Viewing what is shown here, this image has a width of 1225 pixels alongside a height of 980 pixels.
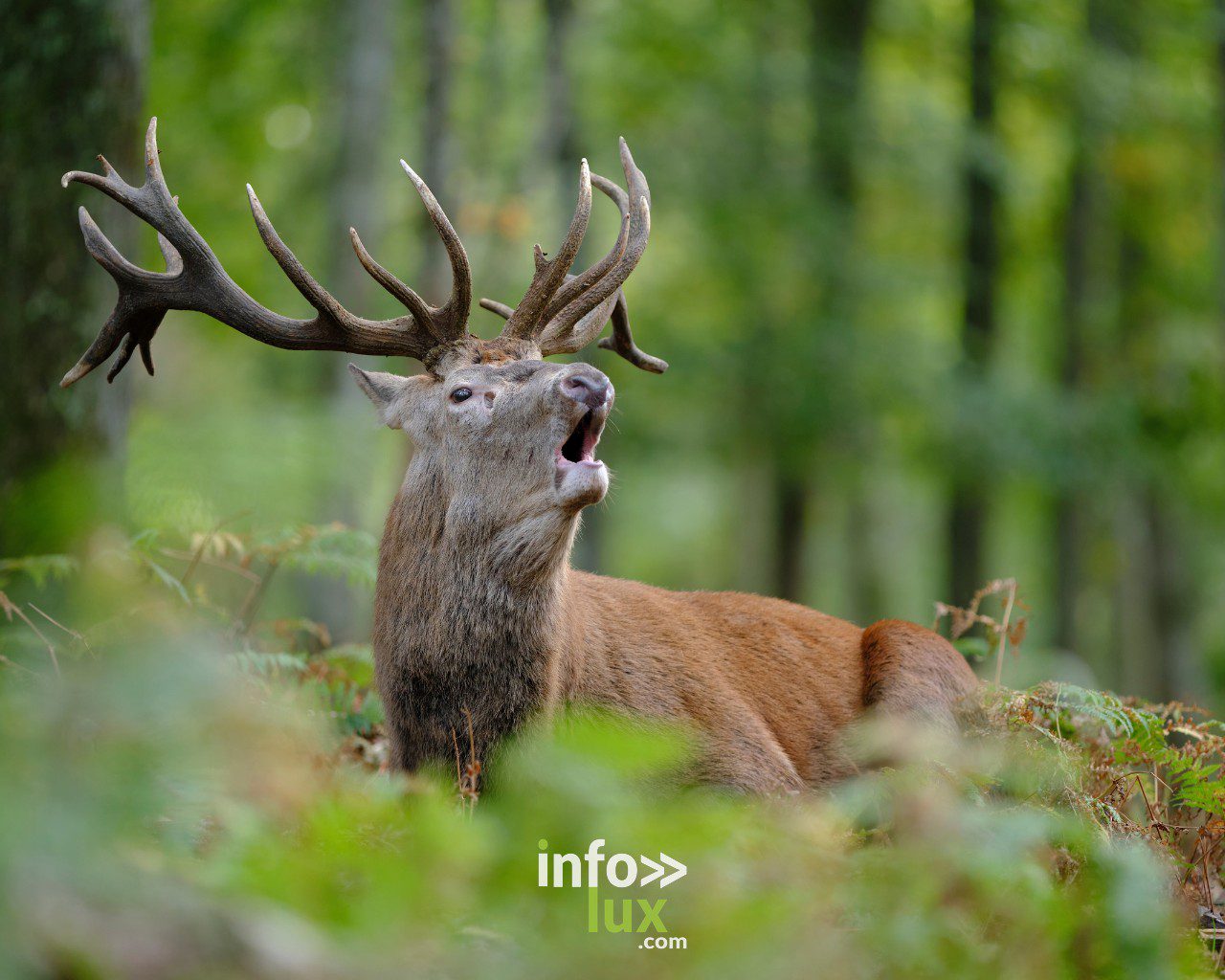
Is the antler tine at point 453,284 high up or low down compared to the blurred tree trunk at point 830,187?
down

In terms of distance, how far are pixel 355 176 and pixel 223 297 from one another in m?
7.88

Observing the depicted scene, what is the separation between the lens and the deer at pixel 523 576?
15.0 feet

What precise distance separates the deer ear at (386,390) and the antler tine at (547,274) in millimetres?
553

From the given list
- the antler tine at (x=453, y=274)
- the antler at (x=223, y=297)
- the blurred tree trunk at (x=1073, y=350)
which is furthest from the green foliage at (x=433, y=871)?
the blurred tree trunk at (x=1073, y=350)

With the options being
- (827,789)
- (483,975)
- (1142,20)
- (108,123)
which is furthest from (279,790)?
(1142,20)

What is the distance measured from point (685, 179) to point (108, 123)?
11.2m

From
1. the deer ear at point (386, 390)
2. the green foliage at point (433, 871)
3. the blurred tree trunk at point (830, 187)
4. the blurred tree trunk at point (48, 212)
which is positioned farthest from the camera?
the blurred tree trunk at point (830, 187)

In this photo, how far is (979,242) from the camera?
16.1 meters

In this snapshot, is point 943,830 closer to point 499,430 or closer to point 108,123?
point 499,430

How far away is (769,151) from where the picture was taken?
54.9 ft

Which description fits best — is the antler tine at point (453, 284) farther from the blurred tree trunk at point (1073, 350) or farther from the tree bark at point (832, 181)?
the blurred tree trunk at point (1073, 350)

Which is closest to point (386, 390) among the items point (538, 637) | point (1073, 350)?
point (538, 637)

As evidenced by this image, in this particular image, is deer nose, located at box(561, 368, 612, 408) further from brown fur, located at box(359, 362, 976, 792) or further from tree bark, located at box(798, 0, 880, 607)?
tree bark, located at box(798, 0, 880, 607)

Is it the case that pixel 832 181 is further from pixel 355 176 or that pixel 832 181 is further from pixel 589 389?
pixel 589 389
